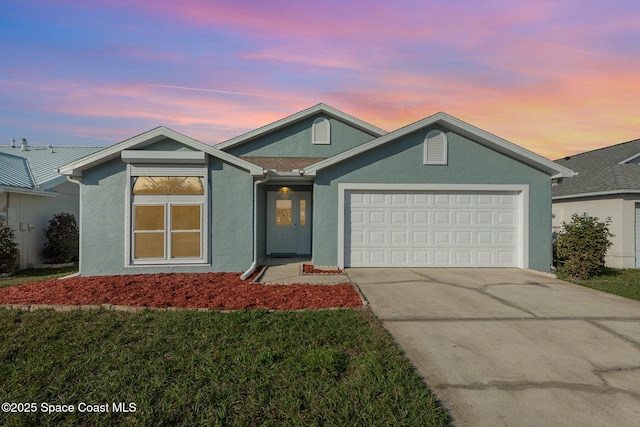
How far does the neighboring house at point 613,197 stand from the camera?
12.3 m

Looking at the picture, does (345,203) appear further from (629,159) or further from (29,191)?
(629,159)

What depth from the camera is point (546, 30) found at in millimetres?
9430

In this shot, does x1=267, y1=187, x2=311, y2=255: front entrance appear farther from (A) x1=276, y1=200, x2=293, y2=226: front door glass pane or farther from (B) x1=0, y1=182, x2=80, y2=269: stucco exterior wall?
(B) x1=0, y1=182, x2=80, y2=269: stucco exterior wall

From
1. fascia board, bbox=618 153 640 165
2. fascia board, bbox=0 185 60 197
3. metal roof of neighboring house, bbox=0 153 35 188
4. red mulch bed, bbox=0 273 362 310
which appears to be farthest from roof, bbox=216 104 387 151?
fascia board, bbox=618 153 640 165

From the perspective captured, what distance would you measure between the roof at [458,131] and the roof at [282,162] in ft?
5.37

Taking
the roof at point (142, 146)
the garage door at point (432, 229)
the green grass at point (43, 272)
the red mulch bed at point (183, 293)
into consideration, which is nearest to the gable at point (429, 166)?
the garage door at point (432, 229)

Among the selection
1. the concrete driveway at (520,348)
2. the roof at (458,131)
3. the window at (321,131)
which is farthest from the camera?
the window at (321,131)

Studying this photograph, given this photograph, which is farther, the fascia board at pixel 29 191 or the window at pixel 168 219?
the fascia board at pixel 29 191

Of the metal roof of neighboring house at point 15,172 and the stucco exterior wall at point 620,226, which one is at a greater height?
the metal roof of neighboring house at point 15,172

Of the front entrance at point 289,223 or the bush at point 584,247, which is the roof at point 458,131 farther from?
the front entrance at point 289,223

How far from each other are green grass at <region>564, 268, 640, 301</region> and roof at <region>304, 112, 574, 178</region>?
3.26 meters

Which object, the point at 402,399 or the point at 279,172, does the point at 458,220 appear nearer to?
the point at 279,172

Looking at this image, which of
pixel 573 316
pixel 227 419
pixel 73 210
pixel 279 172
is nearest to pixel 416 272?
pixel 573 316

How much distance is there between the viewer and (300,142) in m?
14.1
